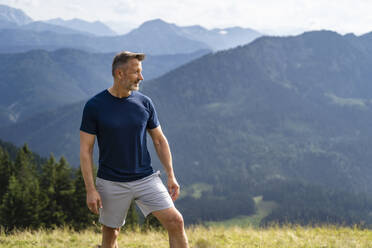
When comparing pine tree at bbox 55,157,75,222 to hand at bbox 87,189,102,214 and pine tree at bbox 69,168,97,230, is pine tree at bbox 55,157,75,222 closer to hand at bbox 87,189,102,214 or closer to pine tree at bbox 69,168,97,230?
pine tree at bbox 69,168,97,230

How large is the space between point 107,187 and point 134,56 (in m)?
1.88

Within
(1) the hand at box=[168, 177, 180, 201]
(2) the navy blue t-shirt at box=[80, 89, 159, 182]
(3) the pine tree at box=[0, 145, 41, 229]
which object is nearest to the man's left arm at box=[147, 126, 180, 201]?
(1) the hand at box=[168, 177, 180, 201]

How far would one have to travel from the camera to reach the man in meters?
4.79

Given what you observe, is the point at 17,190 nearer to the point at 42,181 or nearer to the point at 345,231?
the point at 42,181

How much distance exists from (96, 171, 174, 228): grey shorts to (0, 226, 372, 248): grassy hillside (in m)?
2.94

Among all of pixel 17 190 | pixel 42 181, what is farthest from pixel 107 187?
pixel 42 181

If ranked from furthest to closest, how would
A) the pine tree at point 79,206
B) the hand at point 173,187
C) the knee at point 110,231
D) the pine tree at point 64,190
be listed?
1. the pine tree at point 79,206
2. the pine tree at point 64,190
3. the knee at point 110,231
4. the hand at point 173,187

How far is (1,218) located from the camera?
94.0 feet

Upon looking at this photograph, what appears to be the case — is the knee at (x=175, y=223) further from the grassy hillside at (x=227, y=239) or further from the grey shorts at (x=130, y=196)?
the grassy hillside at (x=227, y=239)

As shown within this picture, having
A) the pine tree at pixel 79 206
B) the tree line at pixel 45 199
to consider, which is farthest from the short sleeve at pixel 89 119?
the pine tree at pixel 79 206

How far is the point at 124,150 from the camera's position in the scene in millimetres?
4805

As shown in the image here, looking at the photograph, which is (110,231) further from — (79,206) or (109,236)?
(79,206)

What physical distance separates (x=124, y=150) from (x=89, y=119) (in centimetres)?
63

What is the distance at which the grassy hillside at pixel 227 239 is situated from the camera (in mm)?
7578
